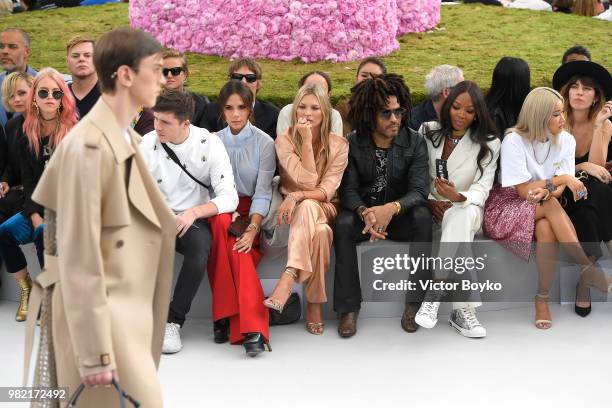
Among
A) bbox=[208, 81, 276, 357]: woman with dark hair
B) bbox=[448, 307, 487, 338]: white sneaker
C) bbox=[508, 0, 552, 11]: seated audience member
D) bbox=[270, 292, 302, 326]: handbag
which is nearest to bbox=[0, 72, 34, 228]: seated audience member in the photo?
bbox=[208, 81, 276, 357]: woman with dark hair

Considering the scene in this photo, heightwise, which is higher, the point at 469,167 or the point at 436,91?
the point at 436,91

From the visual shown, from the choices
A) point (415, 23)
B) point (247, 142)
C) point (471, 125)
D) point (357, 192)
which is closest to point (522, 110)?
point (471, 125)

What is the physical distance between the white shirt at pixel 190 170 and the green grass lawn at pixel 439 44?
5.62ft

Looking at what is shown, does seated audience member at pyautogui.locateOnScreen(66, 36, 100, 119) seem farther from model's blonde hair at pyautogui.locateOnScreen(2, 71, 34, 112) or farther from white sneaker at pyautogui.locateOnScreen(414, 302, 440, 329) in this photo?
white sneaker at pyautogui.locateOnScreen(414, 302, 440, 329)

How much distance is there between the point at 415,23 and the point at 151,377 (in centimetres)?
691

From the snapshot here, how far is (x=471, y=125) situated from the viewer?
213 inches

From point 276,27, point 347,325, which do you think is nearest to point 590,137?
Result: point 347,325

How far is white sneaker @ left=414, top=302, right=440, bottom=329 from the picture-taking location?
4969mm

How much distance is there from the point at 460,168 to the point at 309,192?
0.89 m

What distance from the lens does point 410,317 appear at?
513 centimetres

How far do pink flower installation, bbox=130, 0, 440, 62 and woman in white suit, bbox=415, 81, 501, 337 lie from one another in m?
2.32

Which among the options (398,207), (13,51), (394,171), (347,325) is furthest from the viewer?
(13,51)

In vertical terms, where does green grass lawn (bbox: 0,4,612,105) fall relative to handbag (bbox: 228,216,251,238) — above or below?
above

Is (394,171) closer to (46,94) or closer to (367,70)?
(367,70)
